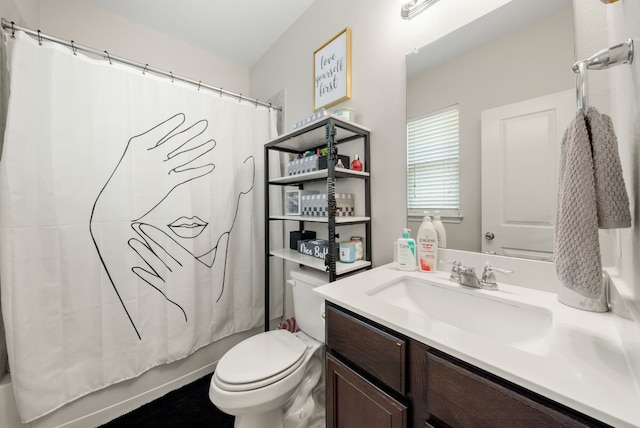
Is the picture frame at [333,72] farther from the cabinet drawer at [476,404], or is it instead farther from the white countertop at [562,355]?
the cabinet drawer at [476,404]

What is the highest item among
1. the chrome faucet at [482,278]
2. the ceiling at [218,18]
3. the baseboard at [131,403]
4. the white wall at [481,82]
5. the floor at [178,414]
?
the ceiling at [218,18]

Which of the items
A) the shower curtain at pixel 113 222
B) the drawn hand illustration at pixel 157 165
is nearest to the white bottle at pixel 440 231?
the shower curtain at pixel 113 222

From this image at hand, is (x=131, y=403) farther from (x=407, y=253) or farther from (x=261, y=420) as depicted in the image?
(x=407, y=253)

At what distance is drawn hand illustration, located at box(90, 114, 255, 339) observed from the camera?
1.36 m

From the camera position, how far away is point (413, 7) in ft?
3.54

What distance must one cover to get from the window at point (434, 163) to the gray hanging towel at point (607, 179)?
518 mm

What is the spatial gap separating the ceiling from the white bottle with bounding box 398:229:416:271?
68.6 inches

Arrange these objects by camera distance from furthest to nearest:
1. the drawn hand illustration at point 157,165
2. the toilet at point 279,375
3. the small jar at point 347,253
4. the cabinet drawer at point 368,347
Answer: the drawn hand illustration at point 157,165 → the small jar at point 347,253 → the toilet at point 279,375 → the cabinet drawer at point 368,347

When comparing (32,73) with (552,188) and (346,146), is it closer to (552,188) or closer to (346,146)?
(346,146)

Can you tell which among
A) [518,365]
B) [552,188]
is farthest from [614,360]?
[552,188]

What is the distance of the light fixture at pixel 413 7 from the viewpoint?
3.42 feet

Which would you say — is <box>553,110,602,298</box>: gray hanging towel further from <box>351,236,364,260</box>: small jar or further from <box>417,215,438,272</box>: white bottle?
<box>351,236,364,260</box>: small jar

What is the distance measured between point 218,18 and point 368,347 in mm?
2267

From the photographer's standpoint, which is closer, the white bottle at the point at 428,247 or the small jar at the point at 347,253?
the white bottle at the point at 428,247
